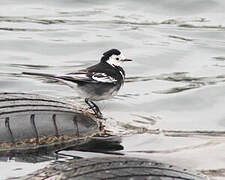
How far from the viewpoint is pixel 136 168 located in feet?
18.6

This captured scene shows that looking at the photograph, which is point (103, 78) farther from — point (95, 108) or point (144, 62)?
point (144, 62)

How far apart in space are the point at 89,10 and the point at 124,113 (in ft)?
25.4

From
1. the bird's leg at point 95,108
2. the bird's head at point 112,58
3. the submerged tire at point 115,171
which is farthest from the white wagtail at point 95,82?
the submerged tire at point 115,171

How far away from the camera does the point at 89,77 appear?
933 centimetres

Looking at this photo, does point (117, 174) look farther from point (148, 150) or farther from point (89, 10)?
point (89, 10)

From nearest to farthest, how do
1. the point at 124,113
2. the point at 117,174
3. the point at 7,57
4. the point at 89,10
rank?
the point at 117,174, the point at 124,113, the point at 7,57, the point at 89,10

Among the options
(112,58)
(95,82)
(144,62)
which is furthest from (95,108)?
(144,62)

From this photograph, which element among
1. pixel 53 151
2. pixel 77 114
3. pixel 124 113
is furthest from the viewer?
pixel 124 113

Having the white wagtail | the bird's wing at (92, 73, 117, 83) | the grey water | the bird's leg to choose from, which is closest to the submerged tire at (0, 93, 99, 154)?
the grey water

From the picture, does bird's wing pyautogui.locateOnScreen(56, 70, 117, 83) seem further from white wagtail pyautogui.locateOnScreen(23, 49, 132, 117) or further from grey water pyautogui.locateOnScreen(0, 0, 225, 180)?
grey water pyautogui.locateOnScreen(0, 0, 225, 180)

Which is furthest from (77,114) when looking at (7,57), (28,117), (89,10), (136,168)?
(89,10)

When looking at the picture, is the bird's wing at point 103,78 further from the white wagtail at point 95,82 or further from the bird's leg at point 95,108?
the bird's leg at point 95,108

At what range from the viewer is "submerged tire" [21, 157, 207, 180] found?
5473mm

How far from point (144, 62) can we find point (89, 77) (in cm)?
388
